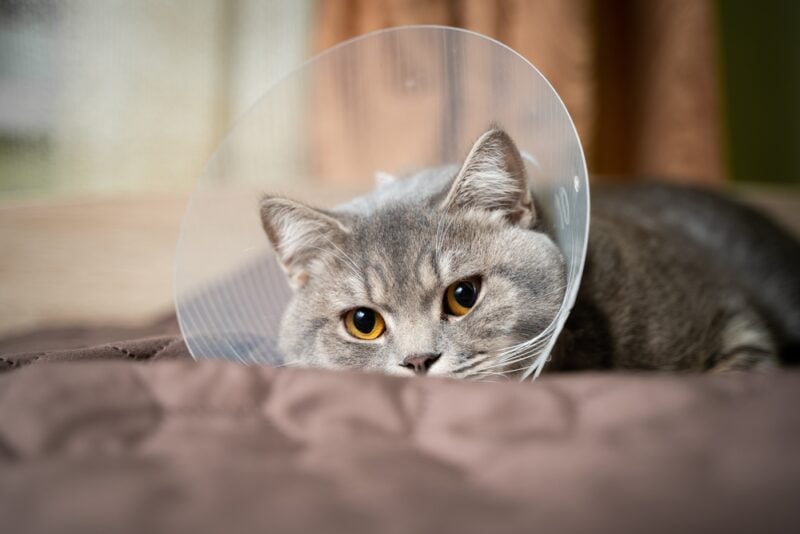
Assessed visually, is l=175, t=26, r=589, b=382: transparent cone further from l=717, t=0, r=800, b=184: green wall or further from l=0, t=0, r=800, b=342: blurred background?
l=717, t=0, r=800, b=184: green wall

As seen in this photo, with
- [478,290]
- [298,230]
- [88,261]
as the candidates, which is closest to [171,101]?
[88,261]

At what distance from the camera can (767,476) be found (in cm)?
48

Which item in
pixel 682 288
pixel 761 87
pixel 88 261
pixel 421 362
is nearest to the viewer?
pixel 421 362

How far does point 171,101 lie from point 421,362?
5.81 ft

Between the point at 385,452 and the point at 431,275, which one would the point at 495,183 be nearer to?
the point at 431,275

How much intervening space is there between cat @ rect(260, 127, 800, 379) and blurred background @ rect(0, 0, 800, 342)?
2.83ft

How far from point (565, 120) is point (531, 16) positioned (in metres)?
1.15

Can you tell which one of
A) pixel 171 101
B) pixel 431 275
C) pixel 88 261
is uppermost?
pixel 171 101

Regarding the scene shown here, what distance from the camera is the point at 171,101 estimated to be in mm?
2225

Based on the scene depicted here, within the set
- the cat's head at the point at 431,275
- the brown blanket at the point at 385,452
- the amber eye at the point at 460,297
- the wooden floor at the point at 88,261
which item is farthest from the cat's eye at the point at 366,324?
the wooden floor at the point at 88,261

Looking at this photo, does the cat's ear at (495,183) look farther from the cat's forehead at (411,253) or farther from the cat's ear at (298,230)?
the cat's ear at (298,230)

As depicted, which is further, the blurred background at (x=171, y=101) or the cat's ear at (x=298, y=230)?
the blurred background at (x=171, y=101)

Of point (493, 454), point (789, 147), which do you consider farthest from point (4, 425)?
point (789, 147)

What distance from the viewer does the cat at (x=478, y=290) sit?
3.08 ft
